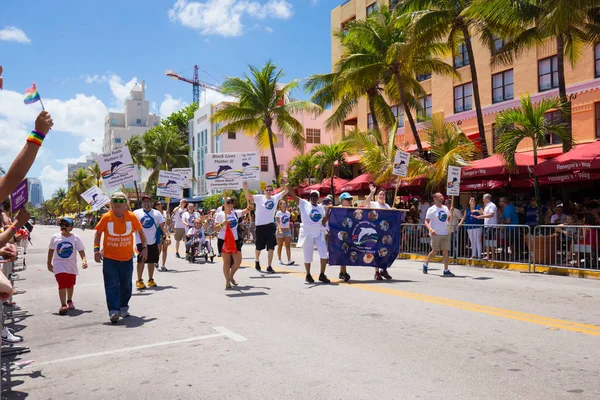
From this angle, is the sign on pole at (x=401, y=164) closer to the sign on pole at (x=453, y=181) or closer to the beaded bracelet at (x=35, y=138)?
the sign on pole at (x=453, y=181)

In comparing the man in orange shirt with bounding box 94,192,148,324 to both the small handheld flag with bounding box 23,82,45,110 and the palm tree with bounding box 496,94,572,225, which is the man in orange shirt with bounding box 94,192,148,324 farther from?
the palm tree with bounding box 496,94,572,225

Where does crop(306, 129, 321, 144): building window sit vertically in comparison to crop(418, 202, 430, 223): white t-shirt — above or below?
above

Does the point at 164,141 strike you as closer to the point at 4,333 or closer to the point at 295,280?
the point at 295,280

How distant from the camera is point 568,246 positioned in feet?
42.3

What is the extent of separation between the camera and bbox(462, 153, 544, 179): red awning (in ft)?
53.7

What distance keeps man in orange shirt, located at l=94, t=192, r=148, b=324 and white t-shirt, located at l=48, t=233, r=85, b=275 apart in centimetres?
98

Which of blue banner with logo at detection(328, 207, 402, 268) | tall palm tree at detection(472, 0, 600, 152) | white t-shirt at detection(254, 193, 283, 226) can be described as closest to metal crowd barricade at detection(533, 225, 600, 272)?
blue banner with logo at detection(328, 207, 402, 268)

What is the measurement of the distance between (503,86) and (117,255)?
2420 centimetres

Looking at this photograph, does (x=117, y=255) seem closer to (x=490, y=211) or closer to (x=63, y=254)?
(x=63, y=254)

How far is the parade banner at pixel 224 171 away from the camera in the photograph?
13.8 meters

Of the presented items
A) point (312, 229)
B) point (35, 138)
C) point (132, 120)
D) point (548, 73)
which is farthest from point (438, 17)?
point (132, 120)

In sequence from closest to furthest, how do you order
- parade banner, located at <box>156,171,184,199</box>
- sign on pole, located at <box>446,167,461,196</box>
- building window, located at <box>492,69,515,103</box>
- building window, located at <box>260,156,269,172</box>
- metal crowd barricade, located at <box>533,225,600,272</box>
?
metal crowd barricade, located at <box>533,225,600,272</box> < sign on pole, located at <box>446,167,461,196</box> < parade banner, located at <box>156,171,184,199</box> < building window, located at <box>492,69,515,103</box> < building window, located at <box>260,156,269,172</box>

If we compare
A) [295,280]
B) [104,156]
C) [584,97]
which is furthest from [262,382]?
[584,97]

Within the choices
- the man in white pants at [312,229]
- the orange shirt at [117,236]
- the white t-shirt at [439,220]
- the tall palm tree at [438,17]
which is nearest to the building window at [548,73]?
the tall palm tree at [438,17]
